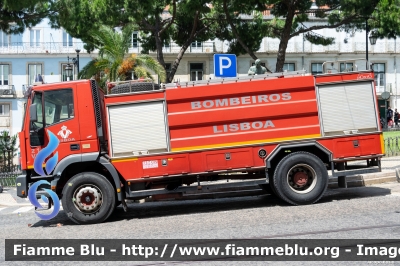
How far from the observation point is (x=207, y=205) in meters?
13.0

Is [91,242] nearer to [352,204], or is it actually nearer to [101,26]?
[352,204]

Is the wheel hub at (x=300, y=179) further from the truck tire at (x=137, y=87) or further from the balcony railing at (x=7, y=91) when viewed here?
the balcony railing at (x=7, y=91)

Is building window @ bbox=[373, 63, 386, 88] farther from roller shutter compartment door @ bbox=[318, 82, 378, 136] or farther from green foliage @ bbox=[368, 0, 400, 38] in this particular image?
roller shutter compartment door @ bbox=[318, 82, 378, 136]

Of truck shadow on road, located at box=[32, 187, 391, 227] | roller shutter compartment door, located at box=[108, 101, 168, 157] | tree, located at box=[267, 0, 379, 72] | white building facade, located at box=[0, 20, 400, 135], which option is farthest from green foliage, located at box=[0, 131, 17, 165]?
white building facade, located at box=[0, 20, 400, 135]

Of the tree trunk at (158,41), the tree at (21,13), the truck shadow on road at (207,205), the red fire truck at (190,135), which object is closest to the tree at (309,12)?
the tree trunk at (158,41)

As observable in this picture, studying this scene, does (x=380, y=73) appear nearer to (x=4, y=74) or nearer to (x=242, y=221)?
(x=4, y=74)

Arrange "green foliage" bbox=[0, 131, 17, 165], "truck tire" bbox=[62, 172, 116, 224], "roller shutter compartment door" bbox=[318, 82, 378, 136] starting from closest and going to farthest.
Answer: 1. "truck tire" bbox=[62, 172, 116, 224]
2. "roller shutter compartment door" bbox=[318, 82, 378, 136]
3. "green foliage" bbox=[0, 131, 17, 165]

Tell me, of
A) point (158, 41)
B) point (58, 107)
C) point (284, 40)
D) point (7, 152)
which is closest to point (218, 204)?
point (58, 107)

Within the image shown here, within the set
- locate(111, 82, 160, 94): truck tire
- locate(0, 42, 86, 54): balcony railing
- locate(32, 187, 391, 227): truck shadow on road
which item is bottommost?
locate(32, 187, 391, 227): truck shadow on road

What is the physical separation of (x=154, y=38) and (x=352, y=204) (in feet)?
69.3

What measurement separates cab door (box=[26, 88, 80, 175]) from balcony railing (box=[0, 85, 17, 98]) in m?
39.3

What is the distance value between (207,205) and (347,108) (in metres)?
3.62

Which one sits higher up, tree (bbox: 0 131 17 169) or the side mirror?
the side mirror

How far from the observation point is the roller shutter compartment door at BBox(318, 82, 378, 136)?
11.7 meters
